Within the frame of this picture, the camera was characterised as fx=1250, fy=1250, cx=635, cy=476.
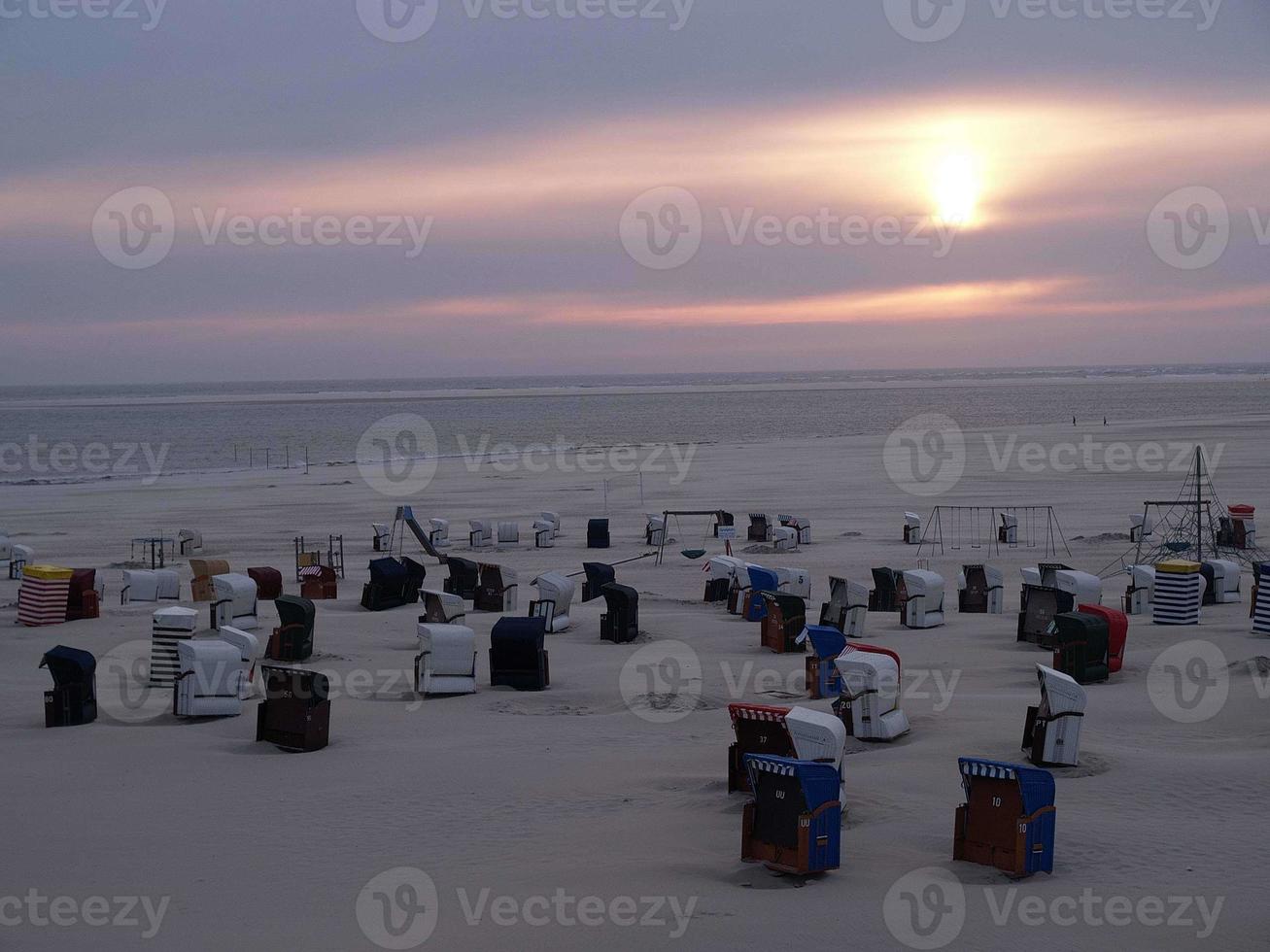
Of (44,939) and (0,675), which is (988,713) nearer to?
(44,939)

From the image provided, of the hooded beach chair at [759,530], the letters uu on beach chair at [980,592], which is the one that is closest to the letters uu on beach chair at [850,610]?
the letters uu on beach chair at [980,592]

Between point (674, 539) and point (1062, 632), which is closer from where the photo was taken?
point (1062, 632)

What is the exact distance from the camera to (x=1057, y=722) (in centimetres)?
1498

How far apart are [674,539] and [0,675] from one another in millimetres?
24015

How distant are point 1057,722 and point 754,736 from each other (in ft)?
12.5

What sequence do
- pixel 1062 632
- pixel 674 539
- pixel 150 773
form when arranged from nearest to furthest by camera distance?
pixel 150 773, pixel 1062 632, pixel 674 539

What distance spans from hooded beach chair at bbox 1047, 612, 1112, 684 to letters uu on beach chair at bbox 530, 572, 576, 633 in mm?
10234

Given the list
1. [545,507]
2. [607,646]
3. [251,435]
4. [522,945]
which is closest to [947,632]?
[607,646]

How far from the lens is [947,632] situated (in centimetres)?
2536
